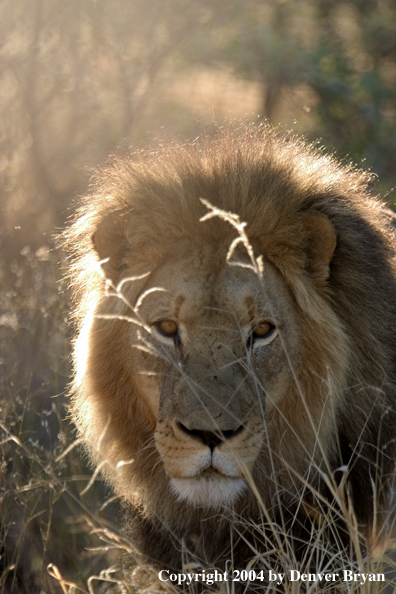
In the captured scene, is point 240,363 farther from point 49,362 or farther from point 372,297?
point 49,362

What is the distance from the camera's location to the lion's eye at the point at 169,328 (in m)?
3.23

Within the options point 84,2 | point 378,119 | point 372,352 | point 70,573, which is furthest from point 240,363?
point 378,119

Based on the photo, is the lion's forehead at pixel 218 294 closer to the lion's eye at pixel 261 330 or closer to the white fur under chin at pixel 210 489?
the lion's eye at pixel 261 330

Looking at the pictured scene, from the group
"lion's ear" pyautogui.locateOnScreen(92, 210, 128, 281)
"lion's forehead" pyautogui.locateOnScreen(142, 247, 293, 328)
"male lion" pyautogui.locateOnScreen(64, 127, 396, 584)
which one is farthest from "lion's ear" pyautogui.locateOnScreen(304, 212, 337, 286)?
"lion's ear" pyautogui.locateOnScreen(92, 210, 128, 281)

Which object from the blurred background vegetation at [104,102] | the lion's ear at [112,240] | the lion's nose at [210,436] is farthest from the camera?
the blurred background vegetation at [104,102]

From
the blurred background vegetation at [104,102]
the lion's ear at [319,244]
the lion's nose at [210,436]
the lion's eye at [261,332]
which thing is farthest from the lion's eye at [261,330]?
the blurred background vegetation at [104,102]

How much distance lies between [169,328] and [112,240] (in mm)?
543

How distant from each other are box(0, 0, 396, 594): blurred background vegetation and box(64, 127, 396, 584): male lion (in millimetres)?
1576

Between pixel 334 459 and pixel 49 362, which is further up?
pixel 49 362

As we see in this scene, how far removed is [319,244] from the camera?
3.28 metres

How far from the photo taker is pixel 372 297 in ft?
11.2

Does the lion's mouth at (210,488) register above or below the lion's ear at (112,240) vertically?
below

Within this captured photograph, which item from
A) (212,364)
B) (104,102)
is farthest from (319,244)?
(104,102)

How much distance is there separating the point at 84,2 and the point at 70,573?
572 cm
